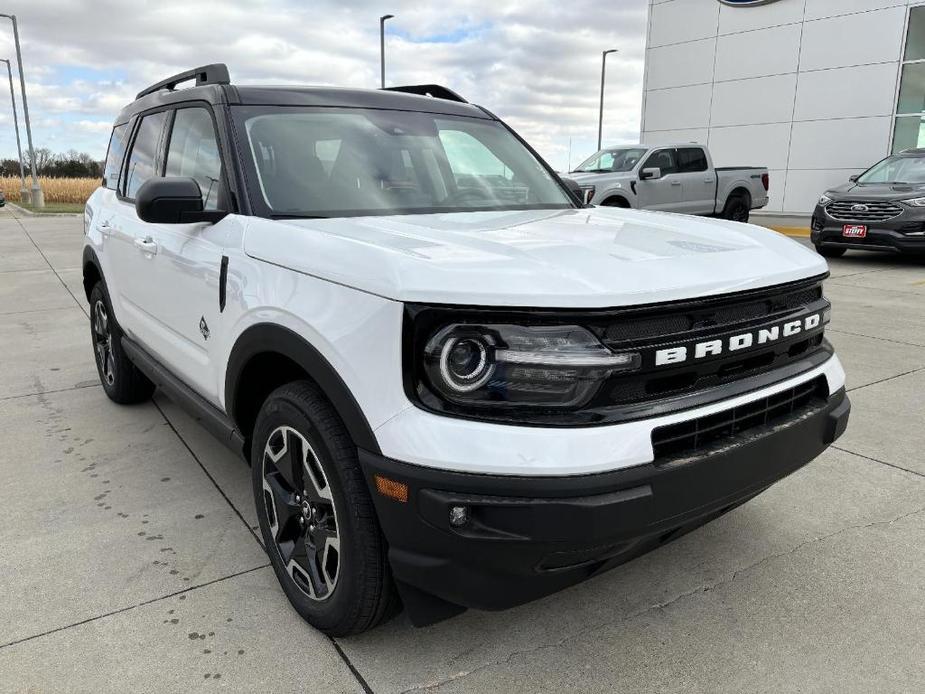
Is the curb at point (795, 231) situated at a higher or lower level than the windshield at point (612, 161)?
lower

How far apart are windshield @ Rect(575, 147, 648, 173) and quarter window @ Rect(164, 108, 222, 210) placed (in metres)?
11.6

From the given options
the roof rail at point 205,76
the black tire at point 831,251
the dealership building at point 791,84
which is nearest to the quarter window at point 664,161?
the black tire at point 831,251

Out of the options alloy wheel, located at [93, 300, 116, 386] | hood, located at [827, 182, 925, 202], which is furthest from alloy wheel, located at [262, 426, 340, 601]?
hood, located at [827, 182, 925, 202]

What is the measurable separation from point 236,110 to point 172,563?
1817 mm

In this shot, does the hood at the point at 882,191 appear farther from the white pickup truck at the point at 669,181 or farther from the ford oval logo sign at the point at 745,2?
the ford oval logo sign at the point at 745,2

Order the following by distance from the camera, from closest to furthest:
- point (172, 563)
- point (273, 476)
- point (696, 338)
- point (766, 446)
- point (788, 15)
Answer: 1. point (696, 338)
2. point (766, 446)
3. point (273, 476)
4. point (172, 563)
5. point (788, 15)

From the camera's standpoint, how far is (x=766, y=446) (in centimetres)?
217

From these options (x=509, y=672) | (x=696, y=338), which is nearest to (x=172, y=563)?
(x=509, y=672)

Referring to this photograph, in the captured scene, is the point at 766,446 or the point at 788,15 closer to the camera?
the point at 766,446

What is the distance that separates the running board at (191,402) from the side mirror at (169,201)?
31.0 inches

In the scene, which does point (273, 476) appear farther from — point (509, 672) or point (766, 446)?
point (766, 446)

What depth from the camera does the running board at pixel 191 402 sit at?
112 inches

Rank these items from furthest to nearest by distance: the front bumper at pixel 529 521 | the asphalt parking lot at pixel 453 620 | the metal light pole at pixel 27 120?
the metal light pole at pixel 27 120 → the asphalt parking lot at pixel 453 620 → the front bumper at pixel 529 521

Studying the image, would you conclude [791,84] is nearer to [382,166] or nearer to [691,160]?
[691,160]
